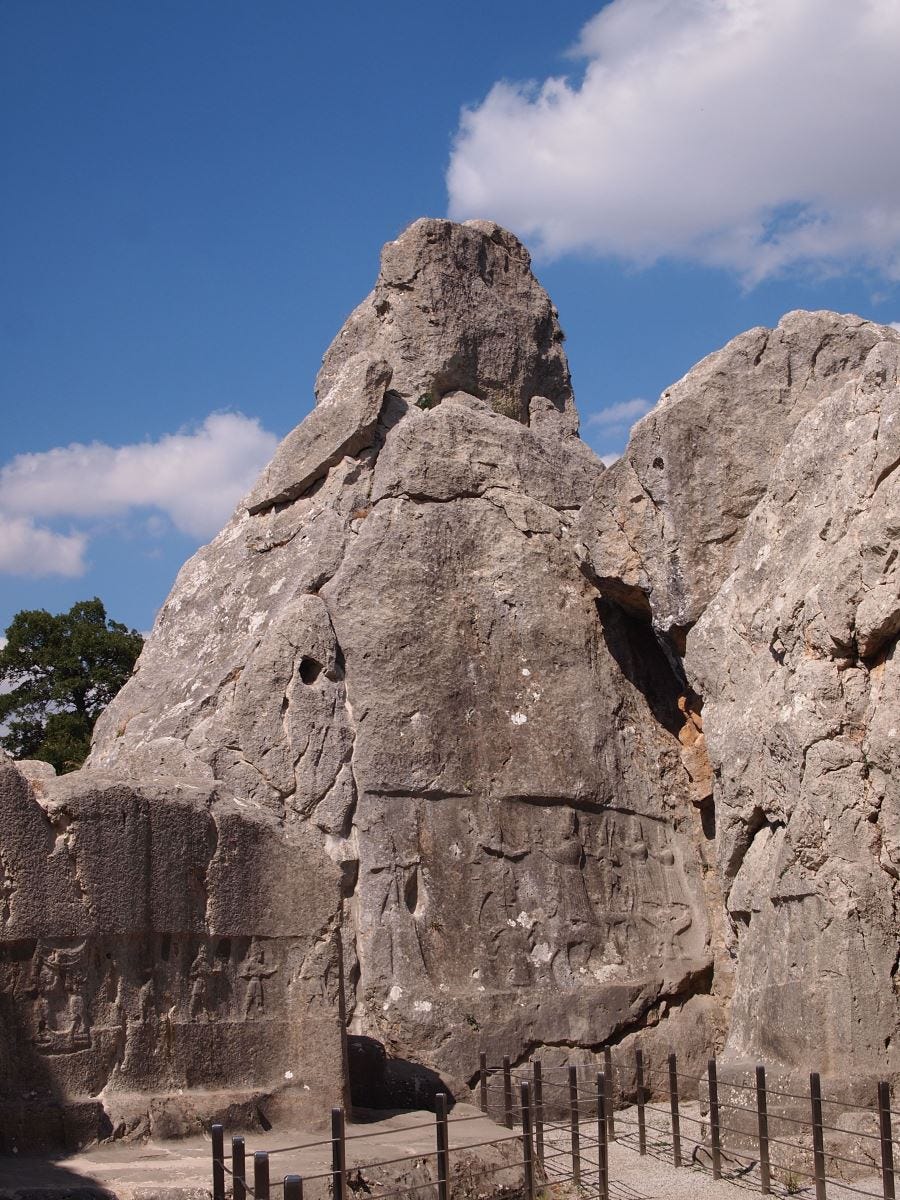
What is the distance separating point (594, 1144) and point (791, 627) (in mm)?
4555

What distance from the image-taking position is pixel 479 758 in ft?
46.2

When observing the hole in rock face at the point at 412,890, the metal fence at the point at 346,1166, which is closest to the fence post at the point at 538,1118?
the metal fence at the point at 346,1166

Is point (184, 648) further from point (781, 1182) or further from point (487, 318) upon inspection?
point (781, 1182)

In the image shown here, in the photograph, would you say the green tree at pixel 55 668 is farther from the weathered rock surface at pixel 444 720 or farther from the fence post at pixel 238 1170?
the fence post at pixel 238 1170

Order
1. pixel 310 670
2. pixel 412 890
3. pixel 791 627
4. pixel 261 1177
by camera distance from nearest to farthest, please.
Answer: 1. pixel 261 1177
2. pixel 791 627
3. pixel 412 890
4. pixel 310 670

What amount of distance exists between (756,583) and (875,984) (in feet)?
12.5

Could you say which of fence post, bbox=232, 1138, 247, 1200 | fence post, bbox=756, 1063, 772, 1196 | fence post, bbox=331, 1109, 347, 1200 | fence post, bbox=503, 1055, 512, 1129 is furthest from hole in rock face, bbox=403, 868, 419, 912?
fence post, bbox=232, 1138, 247, 1200

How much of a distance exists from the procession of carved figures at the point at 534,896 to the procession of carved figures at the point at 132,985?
3.53 meters

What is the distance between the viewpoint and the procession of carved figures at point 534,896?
13273mm

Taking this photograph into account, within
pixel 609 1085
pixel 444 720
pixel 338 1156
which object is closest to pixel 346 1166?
pixel 338 1156

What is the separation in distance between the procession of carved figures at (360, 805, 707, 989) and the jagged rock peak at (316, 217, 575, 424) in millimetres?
5465

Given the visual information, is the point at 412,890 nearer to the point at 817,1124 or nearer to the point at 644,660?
the point at 644,660

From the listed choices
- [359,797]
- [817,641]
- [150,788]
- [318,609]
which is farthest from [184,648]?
[817,641]

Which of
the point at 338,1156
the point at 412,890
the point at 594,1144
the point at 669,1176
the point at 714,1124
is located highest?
the point at 412,890
